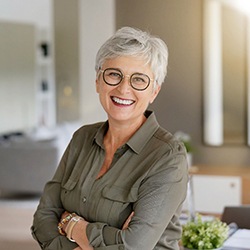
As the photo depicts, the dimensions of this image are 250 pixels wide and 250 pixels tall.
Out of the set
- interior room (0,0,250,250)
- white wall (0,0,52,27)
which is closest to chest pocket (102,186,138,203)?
interior room (0,0,250,250)

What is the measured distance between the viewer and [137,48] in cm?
178

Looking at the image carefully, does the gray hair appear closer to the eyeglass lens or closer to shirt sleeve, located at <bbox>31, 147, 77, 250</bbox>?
the eyeglass lens

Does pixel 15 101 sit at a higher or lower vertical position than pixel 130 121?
lower

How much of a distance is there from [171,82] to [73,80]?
3824 mm

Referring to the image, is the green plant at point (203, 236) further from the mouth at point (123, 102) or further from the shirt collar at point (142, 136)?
the mouth at point (123, 102)

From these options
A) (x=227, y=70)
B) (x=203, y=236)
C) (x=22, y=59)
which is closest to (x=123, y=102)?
(x=203, y=236)

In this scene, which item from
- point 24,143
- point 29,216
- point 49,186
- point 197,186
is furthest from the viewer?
point 24,143

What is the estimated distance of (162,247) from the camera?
1.78 meters

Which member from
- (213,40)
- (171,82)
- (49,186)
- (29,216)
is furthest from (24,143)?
(49,186)

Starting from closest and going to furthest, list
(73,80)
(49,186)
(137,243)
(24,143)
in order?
(137,243)
(49,186)
(24,143)
(73,80)

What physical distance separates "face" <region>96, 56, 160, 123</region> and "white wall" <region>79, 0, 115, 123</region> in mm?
4171

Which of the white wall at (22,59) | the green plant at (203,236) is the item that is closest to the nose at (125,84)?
the green plant at (203,236)

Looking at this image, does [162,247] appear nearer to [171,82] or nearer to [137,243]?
[137,243]

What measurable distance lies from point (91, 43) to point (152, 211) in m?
4.96
